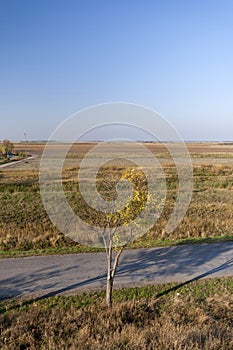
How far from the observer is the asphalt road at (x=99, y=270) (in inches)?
296

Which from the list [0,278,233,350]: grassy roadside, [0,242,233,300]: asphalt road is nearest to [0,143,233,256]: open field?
[0,242,233,300]: asphalt road

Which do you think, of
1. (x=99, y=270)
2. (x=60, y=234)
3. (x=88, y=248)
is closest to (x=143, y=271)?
(x=99, y=270)

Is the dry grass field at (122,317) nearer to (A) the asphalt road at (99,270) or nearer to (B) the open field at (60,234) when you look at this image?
(B) the open field at (60,234)

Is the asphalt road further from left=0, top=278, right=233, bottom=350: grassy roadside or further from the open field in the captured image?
the open field

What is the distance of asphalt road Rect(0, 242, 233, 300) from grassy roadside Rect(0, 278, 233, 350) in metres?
0.40

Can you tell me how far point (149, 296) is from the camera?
7238 millimetres

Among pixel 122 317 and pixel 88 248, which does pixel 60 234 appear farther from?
pixel 122 317

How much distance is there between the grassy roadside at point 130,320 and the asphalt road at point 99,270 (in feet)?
1.33

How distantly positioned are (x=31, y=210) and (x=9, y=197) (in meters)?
5.15

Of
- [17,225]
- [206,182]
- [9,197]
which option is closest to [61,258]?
[17,225]

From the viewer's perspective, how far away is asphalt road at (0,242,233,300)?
296 inches

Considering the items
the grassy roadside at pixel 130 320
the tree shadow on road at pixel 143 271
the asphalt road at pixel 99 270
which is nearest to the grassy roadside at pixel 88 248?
the asphalt road at pixel 99 270

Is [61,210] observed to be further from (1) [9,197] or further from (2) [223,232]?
(2) [223,232]

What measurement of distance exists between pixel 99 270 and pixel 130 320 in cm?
243
